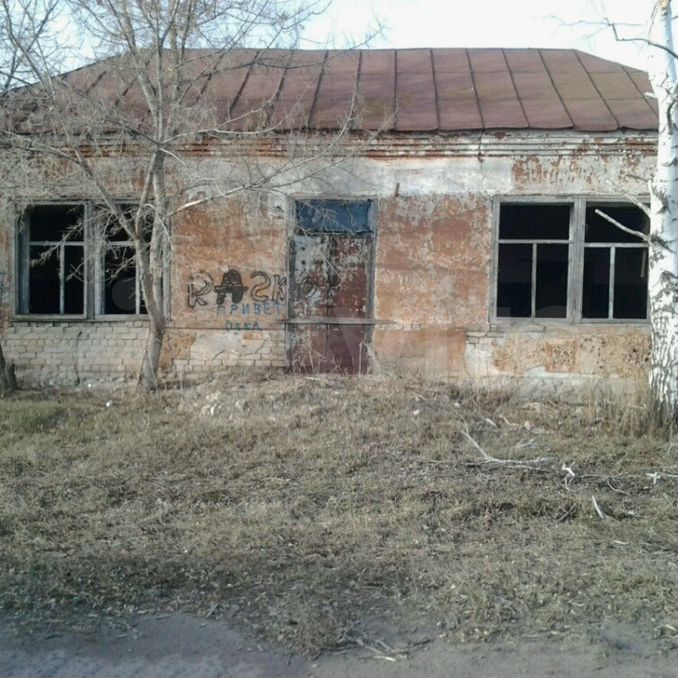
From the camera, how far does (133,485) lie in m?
5.40

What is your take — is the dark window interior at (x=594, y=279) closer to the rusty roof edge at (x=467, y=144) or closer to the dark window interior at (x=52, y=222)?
the rusty roof edge at (x=467, y=144)

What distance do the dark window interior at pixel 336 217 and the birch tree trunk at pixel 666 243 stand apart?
3.50m

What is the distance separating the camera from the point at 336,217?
9.09 metres

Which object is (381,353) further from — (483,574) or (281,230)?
(483,574)

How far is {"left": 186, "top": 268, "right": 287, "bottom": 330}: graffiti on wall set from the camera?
9.19 meters

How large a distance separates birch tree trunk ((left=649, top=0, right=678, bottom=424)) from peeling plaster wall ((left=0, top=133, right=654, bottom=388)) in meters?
1.99

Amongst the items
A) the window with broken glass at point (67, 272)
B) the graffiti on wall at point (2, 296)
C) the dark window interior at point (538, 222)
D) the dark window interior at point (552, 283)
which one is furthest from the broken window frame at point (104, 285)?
the dark window interior at point (552, 283)

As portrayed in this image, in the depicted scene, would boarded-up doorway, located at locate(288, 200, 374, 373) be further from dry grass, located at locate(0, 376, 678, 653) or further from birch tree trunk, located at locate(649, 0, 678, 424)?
birch tree trunk, located at locate(649, 0, 678, 424)

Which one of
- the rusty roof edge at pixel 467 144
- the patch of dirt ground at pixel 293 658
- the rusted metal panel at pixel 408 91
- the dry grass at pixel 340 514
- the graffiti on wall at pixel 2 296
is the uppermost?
the rusted metal panel at pixel 408 91

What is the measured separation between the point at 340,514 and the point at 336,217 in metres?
5.02

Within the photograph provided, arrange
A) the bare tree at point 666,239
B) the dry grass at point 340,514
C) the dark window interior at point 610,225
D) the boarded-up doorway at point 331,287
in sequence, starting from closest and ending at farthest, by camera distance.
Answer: the dry grass at point 340,514, the bare tree at point 666,239, the boarded-up doorway at point 331,287, the dark window interior at point 610,225

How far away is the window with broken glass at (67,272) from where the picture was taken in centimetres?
930

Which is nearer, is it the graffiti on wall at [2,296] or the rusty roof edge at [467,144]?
the rusty roof edge at [467,144]

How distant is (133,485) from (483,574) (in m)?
2.80
